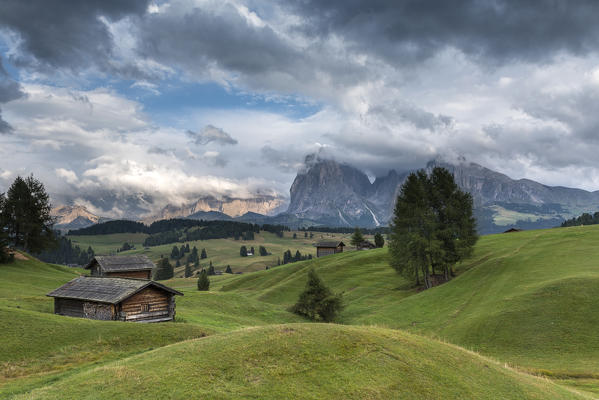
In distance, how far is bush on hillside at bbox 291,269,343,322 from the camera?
56438 millimetres

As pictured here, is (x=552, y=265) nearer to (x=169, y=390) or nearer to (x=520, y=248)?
(x=520, y=248)

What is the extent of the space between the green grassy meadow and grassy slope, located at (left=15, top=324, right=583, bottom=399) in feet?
0.22

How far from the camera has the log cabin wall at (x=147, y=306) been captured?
3831 centimetres

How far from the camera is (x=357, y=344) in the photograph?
1833 centimetres

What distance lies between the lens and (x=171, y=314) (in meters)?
42.0

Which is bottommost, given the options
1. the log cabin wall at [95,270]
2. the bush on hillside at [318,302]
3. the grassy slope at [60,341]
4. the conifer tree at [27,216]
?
the bush on hillside at [318,302]

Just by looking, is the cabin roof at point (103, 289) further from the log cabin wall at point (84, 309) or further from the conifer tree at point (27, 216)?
the conifer tree at point (27, 216)

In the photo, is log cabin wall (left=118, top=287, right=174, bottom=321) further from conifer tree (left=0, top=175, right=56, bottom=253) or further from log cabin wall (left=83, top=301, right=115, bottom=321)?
conifer tree (left=0, top=175, right=56, bottom=253)

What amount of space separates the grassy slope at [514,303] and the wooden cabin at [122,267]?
87.3ft

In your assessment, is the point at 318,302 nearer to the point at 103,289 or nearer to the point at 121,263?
the point at 103,289

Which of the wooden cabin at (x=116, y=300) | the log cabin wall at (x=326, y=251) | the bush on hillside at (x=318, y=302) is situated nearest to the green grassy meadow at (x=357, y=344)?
the bush on hillside at (x=318, y=302)

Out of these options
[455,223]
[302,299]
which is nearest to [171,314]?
[302,299]

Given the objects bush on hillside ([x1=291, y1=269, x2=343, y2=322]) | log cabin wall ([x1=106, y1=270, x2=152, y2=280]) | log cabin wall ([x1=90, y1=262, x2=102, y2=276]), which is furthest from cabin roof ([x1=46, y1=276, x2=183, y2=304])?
Result: bush on hillside ([x1=291, y1=269, x2=343, y2=322])

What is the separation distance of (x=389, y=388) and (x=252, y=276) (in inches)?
3916
